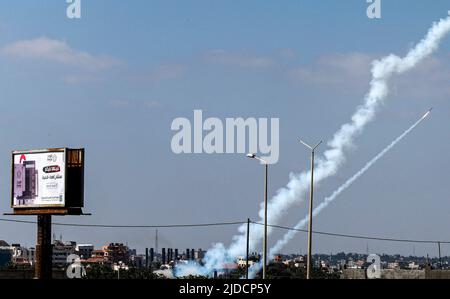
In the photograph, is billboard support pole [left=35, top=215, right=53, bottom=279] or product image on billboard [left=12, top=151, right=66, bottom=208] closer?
product image on billboard [left=12, top=151, right=66, bottom=208]

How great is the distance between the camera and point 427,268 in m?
97.2

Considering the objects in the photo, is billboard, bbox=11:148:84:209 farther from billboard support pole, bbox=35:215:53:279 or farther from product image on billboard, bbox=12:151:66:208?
billboard support pole, bbox=35:215:53:279

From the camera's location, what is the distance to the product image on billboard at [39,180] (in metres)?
82.6

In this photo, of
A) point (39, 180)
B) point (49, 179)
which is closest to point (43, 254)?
point (39, 180)

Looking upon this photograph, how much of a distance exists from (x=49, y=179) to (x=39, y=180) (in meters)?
1.21

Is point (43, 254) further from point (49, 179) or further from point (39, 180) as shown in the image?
point (49, 179)

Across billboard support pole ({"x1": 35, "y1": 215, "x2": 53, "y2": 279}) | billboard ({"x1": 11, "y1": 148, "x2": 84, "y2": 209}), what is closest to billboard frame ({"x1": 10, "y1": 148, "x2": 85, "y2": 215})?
billboard ({"x1": 11, "y1": 148, "x2": 84, "y2": 209})

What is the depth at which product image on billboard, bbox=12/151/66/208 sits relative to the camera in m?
82.6

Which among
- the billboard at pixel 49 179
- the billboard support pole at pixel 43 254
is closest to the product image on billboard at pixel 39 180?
the billboard at pixel 49 179

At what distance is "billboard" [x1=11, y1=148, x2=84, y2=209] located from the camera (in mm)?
82312

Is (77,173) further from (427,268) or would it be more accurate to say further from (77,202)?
(427,268)

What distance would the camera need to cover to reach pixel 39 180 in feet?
274

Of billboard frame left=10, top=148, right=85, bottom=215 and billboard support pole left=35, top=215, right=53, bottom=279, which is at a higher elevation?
billboard frame left=10, top=148, right=85, bottom=215
